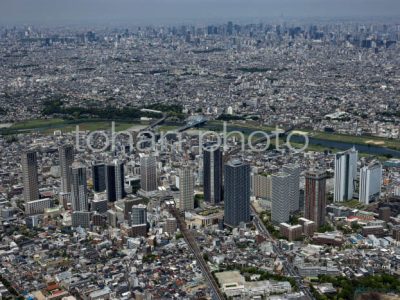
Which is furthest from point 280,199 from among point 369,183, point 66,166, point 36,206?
point 36,206

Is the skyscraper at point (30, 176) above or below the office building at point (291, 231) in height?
above

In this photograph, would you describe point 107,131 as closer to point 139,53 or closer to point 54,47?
point 139,53

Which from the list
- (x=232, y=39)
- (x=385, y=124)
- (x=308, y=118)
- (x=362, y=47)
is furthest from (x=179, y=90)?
(x=232, y=39)

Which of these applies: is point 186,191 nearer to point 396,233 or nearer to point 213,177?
point 213,177

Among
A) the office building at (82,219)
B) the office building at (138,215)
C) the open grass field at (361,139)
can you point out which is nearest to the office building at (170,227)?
the office building at (138,215)

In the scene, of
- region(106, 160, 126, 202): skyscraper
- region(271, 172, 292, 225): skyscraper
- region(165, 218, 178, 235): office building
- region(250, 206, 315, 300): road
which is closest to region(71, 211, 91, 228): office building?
region(106, 160, 126, 202): skyscraper

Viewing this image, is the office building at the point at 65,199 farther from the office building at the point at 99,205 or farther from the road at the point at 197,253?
the road at the point at 197,253
